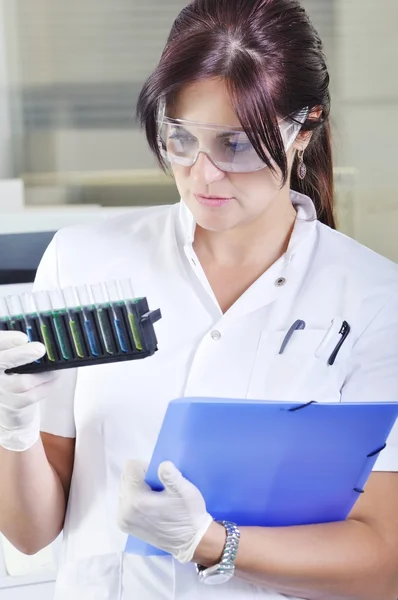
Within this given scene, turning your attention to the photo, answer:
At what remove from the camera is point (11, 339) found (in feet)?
3.58

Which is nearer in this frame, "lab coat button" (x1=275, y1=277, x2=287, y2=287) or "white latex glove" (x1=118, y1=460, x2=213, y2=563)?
"white latex glove" (x1=118, y1=460, x2=213, y2=563)

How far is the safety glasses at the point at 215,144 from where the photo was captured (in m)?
1.20

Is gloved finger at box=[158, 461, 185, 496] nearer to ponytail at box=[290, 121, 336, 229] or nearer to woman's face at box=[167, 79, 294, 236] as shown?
woman's face at box=[167, 79, 294, 236]

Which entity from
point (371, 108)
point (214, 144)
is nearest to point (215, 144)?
point (214, 144)

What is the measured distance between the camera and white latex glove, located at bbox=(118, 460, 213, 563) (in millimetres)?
1109

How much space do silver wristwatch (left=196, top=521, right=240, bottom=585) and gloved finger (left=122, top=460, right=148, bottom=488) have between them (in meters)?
0.13

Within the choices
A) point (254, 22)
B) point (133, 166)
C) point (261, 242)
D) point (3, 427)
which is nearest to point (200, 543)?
point (3, 427)

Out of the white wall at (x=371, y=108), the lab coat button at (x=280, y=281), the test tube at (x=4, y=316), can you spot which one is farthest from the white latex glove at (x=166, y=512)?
the white wall at (x=371, y=108)

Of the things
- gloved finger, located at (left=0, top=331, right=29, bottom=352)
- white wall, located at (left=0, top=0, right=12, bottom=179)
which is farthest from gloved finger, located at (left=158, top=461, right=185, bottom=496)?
white wall, located at (left=0, top=0, right=12, bottom=179)

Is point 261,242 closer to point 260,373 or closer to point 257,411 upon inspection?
point 260,373

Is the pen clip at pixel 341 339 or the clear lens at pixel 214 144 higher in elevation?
the clear lens at pixel 214 144

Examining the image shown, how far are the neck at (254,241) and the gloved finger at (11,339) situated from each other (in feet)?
1.26

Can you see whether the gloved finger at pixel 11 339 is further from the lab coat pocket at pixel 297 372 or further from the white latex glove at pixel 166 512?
the lab coat pocket at pixel 297 372

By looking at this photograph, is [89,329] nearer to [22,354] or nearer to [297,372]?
[22,354]
